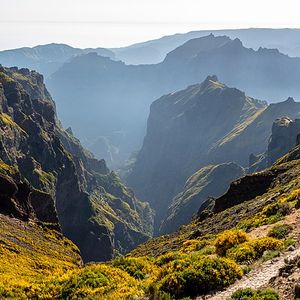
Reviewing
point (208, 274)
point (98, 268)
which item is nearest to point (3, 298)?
point (98, 268)

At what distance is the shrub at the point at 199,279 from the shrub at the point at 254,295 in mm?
2562

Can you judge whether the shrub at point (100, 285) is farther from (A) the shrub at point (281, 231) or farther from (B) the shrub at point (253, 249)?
(A) the shrub at point (281, 231)

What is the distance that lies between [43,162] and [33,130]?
14.6 metres

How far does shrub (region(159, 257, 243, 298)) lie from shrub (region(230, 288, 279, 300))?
2.56 metres

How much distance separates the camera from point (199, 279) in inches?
849

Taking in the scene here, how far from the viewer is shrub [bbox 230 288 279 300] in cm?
1774

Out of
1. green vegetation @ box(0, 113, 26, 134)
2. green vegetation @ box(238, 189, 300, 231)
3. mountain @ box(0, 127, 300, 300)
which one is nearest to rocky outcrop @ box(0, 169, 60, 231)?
mountain @ box(0, 127, 300, 300)

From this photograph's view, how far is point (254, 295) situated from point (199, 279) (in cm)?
389

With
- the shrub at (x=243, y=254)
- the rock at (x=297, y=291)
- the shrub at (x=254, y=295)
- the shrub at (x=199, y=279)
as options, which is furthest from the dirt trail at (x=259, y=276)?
the rock at (x=297, y=291)

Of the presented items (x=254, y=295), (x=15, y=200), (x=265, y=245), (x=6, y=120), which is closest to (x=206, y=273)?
(x=254, y=295)

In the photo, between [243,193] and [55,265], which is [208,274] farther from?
[243,193]

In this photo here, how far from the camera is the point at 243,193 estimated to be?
71562mm

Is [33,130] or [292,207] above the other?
[33,130]

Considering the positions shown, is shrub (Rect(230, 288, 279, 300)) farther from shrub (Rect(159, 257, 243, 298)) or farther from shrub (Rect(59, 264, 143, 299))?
shrub (Rect(59, 264, 143, 299))
